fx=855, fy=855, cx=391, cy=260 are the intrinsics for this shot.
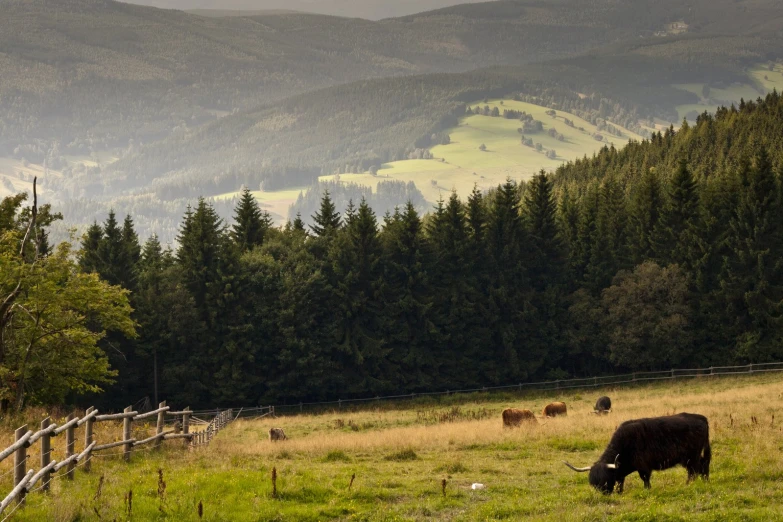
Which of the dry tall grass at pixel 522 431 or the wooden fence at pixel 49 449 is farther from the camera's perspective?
the dry tall grass at pixel 522 431

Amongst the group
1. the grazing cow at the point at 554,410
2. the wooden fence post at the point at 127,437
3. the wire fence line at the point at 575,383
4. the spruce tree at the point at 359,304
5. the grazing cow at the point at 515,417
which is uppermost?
the spruce tree at the point at 359,304

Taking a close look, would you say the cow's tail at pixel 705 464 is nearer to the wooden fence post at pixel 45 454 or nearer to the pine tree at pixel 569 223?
the wooden fence post at pixel 45 454

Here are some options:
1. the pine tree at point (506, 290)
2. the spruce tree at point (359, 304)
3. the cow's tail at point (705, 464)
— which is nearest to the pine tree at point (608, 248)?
the pine tree at point (506, 290)

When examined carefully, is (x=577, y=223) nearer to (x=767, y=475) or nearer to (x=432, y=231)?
(x=432, y=231)

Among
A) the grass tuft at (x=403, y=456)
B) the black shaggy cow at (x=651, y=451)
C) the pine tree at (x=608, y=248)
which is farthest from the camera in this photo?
the pine tree at (x=608, y=248)

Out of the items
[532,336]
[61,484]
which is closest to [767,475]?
[61,484]

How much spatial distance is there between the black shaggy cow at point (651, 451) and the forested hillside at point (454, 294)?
49747 mm

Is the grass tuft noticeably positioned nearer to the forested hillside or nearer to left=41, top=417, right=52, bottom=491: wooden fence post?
left=41, top=417, right=52, bottom=491: wooden fence post

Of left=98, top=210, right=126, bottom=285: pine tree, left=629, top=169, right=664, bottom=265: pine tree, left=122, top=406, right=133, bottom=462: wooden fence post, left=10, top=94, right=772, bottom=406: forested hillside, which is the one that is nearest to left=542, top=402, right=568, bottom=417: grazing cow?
left=122, top=406, right=133, bottom=462: wooden fence post

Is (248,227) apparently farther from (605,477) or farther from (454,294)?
(605,477)

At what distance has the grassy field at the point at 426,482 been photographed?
51.6 feet

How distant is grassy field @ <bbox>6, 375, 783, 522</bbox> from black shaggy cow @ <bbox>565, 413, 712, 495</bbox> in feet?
1.18

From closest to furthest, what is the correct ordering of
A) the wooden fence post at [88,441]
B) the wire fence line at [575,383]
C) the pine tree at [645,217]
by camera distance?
the wooden fence post at [88,441] < the wire fence line at [575,383] < the pine tree at [645,217]

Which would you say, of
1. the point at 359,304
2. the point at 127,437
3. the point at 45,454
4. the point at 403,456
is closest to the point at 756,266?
the point at 359,304
